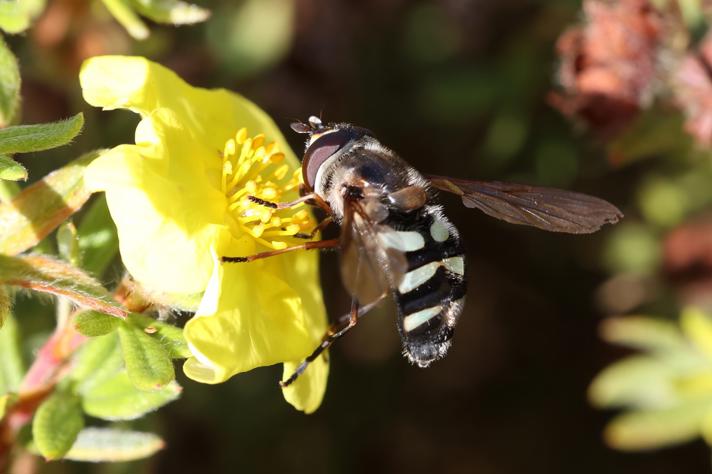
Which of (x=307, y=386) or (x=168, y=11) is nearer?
(x=307, y=386)

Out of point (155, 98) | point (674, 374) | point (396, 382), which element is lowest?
point (396, 382)

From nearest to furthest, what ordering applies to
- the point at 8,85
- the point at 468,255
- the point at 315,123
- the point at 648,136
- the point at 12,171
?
the point at 12,171
the point at 8,85
the point at 315,123
the point at 648,136
the point at 468,255

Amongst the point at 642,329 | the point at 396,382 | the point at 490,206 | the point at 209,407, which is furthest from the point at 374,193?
the point at 396,382

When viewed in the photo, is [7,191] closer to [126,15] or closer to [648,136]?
[126,15]

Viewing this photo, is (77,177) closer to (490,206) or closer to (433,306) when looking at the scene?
(433,306)

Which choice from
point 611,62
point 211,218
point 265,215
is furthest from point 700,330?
point 211,218

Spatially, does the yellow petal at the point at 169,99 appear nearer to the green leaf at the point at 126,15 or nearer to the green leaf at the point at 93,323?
the green leaf at the point at 126,15
